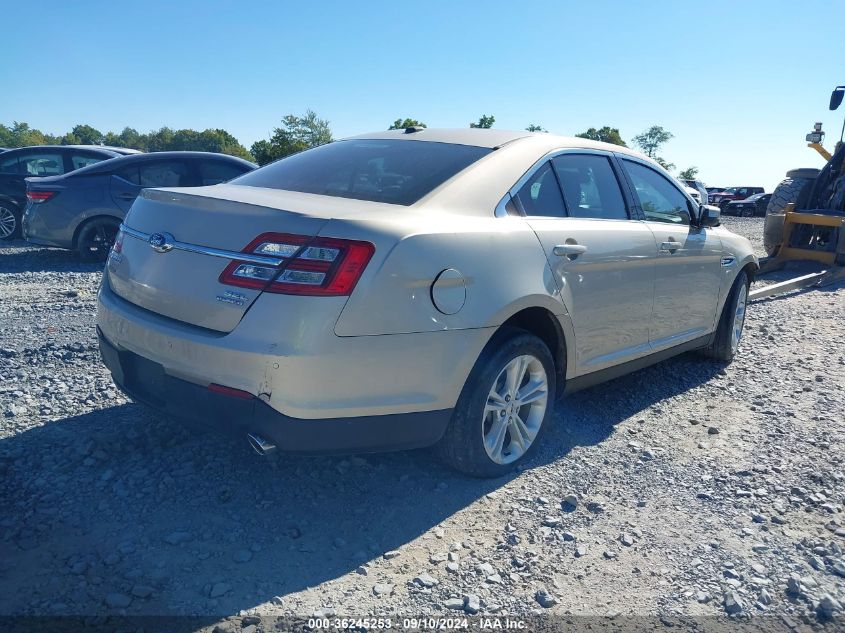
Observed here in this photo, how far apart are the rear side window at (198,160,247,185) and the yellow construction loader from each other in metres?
7.50

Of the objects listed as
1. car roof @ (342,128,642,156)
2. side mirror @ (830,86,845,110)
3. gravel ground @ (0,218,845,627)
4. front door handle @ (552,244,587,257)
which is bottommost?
gravel ground @ (0,218,845,627)

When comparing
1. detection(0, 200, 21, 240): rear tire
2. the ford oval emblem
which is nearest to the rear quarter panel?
the ford oval emblem

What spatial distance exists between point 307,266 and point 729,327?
4032 mm

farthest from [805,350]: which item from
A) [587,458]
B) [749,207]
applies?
[749,207]

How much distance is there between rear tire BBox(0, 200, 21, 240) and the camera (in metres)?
11.1

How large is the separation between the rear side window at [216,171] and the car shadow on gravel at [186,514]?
633 centimetres

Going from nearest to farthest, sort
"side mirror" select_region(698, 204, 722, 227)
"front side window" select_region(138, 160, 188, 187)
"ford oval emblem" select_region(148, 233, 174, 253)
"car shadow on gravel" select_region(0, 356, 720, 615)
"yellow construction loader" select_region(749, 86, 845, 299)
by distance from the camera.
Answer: "car shadow on gravel" select_region(0, 356, 720, 615)
"ford oval emblem" select_region(148, 233, 174, 253)
"side mirror" select_region(698, 204, 722, 227)
"front side window" select_region(138, 160, 188, 187)
"yellow construction loader" select_region(749, 86, 845, 299)

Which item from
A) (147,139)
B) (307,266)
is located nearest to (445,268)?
(307,266)

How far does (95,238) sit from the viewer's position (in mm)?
9078

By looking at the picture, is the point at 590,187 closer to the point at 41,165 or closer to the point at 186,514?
the point at 186,514

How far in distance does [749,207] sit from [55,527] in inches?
1432

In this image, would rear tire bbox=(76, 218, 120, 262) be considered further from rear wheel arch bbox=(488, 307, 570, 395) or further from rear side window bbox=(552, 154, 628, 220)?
rear wheel arch bbox=(488, 307, 570, 395)

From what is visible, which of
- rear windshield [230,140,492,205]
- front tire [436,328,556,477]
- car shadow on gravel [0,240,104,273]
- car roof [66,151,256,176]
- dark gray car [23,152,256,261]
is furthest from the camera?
car roof [66,151,256,176]

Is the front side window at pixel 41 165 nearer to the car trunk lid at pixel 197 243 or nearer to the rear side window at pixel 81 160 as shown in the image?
the rear side window at pixel 81 160
